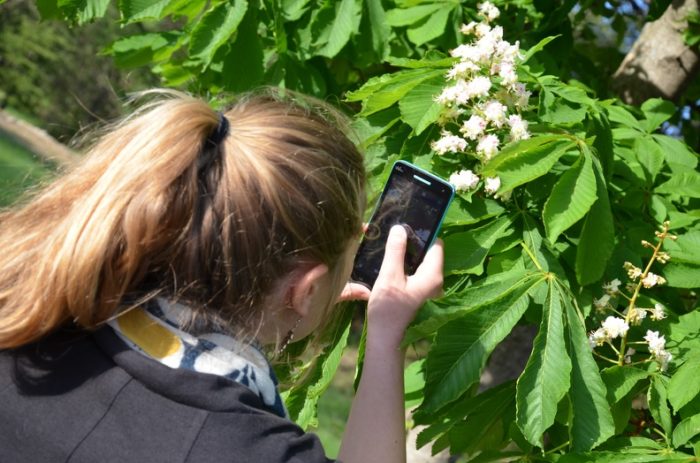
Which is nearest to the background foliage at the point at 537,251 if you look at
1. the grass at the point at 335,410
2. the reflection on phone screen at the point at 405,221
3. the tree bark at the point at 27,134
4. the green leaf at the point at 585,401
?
the green leaf at the point at 585,401

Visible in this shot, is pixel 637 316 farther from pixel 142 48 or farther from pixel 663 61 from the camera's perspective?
pixel 142 48

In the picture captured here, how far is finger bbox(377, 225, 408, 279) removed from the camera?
143cm

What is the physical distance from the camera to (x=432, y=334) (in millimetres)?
1437

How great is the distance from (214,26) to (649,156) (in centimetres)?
104

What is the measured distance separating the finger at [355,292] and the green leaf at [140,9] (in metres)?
0.90

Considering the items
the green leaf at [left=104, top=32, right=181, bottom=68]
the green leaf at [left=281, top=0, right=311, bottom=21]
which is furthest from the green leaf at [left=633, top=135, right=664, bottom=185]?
the green leaf at [left=104, top=32, right=181, bottom=68]

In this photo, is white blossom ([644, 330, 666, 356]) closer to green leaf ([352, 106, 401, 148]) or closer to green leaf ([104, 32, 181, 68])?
green leaf ([352, 106, 401, 148])

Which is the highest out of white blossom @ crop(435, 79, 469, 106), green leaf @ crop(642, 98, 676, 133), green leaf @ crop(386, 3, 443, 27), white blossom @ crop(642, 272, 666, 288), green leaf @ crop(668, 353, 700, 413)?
white blossom @ crop(435, 79, 469, 106)

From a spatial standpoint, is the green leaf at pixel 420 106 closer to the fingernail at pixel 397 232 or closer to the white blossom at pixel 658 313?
the fingernail at pixel 397 232

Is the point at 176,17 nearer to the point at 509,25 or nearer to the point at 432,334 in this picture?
the point at 509,25

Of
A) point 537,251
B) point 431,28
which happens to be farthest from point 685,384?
point 431,28

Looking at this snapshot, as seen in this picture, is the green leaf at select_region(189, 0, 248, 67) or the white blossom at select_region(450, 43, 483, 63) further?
the green leaf at select_region(189, 0, 248, 67)

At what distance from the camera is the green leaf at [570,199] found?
1515 millimetres

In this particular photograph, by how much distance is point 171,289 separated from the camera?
3.73 ft
